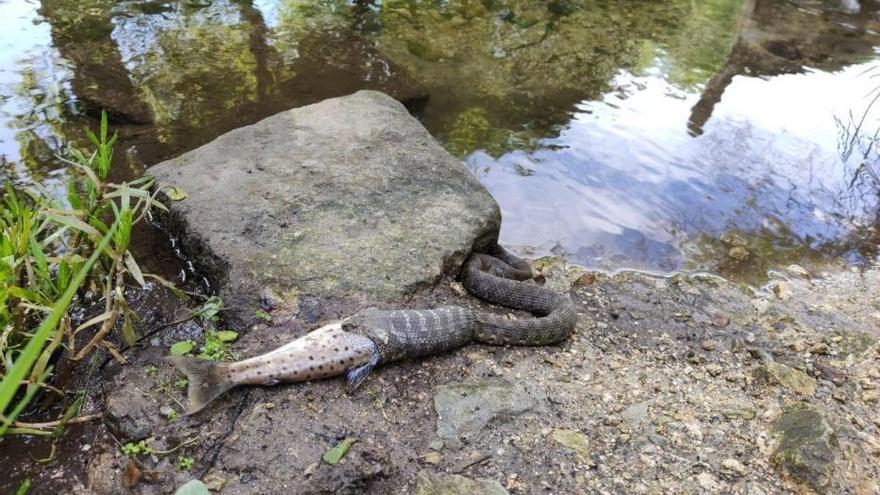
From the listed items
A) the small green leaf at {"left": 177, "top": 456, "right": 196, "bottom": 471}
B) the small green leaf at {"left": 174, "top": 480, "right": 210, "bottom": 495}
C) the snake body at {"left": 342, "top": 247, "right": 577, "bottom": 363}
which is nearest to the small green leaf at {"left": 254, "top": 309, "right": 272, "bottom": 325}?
the snake body at {"left": 342, "top": 247, "right": 577, "bottom": 363}

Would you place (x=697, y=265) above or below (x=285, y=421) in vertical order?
below

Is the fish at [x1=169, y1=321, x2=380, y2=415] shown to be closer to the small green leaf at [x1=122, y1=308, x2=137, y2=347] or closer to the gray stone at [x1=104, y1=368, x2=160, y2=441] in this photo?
the gray stone at [x1=104, y1=368, x2=160, y2=441]

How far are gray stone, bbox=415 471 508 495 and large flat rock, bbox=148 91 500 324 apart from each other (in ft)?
4.56

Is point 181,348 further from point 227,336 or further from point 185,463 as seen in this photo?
point 185,463

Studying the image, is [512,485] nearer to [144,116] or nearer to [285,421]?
[285,421]

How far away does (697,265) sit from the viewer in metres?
5.89

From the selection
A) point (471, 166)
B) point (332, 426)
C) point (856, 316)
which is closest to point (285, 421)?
point (332, 426)

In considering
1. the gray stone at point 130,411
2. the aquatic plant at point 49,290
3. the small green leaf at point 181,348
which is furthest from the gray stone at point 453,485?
Result: the aquatic plant at point 49,290

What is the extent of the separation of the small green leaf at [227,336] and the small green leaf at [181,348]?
0.53ft

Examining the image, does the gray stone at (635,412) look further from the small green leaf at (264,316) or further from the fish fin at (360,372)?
the small green leaf at (264,316)

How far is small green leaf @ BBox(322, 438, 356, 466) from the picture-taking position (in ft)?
9.89

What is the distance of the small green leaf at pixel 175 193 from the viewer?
4.73m

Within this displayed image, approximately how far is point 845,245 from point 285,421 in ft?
19.0

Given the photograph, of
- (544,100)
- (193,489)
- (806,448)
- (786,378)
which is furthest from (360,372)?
(544,100)
